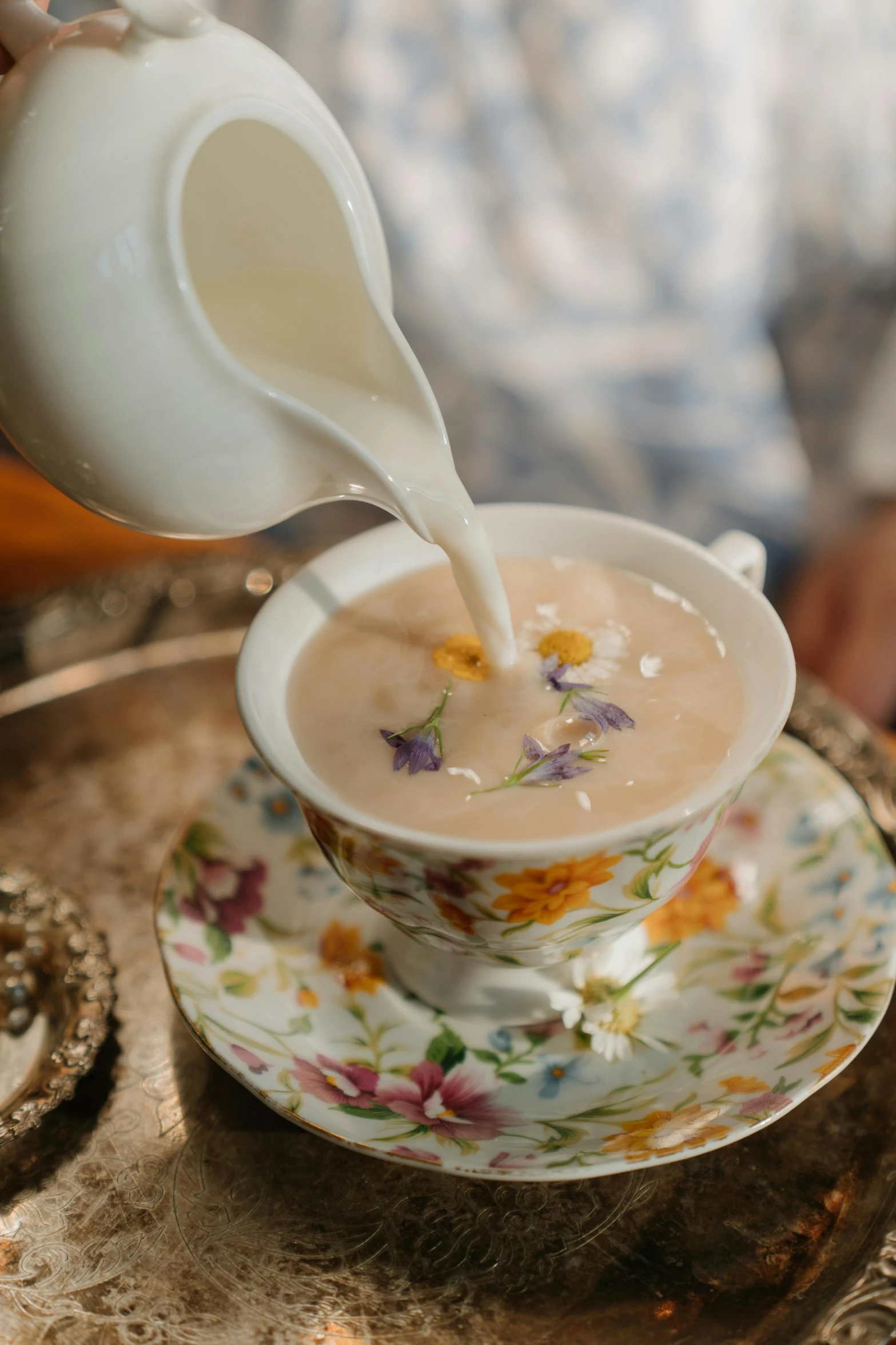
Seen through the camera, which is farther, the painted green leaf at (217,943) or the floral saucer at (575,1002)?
the painted green leaf at (217,943)

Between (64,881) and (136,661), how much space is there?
30 centimetres

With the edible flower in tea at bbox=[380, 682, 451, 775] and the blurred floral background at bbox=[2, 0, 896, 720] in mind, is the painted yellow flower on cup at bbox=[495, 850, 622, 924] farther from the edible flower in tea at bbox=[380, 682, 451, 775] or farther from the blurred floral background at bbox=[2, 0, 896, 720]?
the blurred floral background at bbox=[2, 0, 896, 720]

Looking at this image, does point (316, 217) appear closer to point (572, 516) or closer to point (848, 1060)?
point (572, 516)

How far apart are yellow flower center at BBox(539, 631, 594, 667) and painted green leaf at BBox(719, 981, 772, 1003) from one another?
0.25m

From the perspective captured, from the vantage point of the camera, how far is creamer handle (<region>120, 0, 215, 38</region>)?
0.55 metres

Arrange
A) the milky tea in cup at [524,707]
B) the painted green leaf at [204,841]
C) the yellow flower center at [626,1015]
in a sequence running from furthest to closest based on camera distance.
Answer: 1. the painted green leaf at [204,841]
2. the yellow flower center at [626,1015]
3. the milky tea in cup at [524,707]

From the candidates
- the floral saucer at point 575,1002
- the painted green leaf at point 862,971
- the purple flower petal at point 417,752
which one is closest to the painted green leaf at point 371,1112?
the floral saucer at point 575,1002

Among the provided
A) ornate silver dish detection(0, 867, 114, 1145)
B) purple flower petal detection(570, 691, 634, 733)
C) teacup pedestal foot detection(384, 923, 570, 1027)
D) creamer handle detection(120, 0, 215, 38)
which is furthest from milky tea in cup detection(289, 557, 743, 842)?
creamer handle detection(120, 0, 215, 38)

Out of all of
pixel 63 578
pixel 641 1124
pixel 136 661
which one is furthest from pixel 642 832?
pixel 63 578

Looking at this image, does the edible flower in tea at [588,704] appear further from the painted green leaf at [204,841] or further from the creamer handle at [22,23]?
the creamer handle at [22,23]

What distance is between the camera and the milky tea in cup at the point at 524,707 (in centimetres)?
65

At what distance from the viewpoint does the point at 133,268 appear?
551mm

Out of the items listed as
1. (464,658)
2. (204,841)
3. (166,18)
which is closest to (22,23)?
(166,18)

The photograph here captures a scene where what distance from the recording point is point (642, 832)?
23.5 inches
